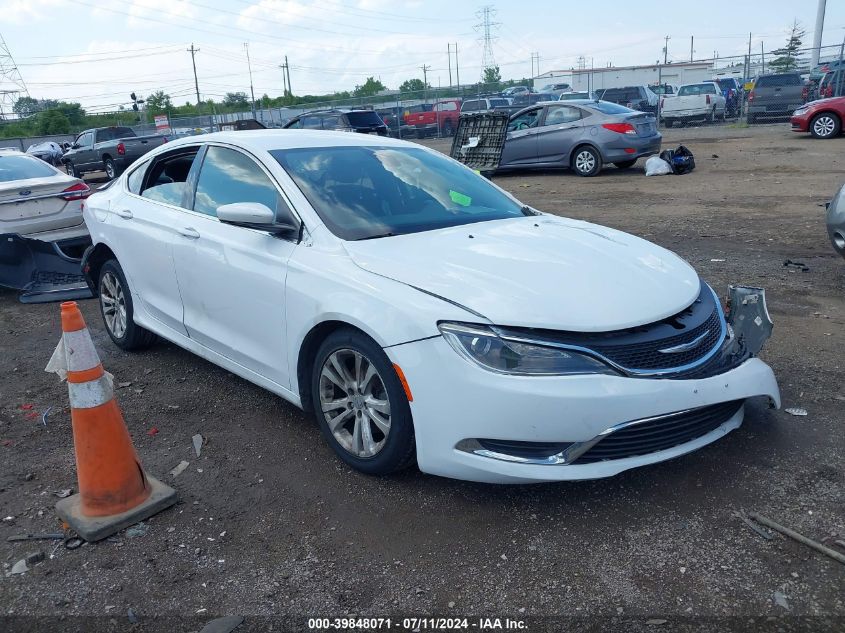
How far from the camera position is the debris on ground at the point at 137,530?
321 cm

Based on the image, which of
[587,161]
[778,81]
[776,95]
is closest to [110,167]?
[587,161]

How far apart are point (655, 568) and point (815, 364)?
2530mm

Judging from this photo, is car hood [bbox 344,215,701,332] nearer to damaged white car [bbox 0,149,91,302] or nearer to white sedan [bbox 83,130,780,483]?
white sedan [bbox 83,130,780,483]

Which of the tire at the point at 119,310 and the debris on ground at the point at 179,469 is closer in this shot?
the debris on ground at the point at 179,469

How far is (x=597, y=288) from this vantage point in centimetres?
322

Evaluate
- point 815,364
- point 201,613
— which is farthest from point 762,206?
point 201,613

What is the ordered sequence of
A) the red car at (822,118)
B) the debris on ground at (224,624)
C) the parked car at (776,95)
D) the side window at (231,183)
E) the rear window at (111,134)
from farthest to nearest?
1. the rear window at (111,134)
2. the parked car at (776,95)
3. the red car at (822,118)
4. the side window at (231,183)
5. the debris on ground at (224,624)

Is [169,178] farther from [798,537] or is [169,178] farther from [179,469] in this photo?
[798,537]

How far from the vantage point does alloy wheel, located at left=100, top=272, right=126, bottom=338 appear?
5.44 metres

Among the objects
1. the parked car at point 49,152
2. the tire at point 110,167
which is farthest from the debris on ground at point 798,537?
the parked car at point 49,152

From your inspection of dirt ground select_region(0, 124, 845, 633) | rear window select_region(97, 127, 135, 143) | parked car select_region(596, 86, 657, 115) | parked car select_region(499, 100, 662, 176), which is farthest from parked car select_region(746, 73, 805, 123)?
dirt ground select_region(0, 124, 845, 633)

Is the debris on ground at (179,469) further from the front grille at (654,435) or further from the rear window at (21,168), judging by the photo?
the rear window at (21,168)

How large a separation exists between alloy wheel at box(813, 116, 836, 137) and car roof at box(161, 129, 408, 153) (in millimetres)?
17562

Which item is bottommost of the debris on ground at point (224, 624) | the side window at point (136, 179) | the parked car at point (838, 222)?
the debris on ground at point (224, 624)
